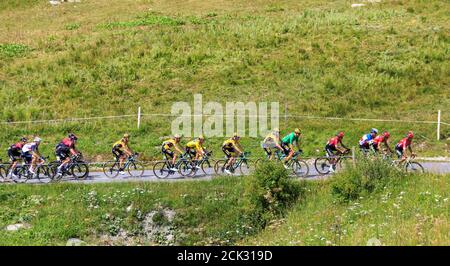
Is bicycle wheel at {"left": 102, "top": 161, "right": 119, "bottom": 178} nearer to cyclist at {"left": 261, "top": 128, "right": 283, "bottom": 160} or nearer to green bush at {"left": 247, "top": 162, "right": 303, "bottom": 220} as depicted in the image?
cyclist at {"left": 261, "top": 128, "right": 283, "bottom": 160}

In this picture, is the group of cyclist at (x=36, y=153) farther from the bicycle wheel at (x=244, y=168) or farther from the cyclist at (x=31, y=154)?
the bicycle wheel at (x=244, y=168)

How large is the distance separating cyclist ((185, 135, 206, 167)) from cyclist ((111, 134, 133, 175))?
2.47 metres

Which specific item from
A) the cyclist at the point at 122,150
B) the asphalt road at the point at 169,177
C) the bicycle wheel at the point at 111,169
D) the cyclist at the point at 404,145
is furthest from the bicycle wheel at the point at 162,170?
the cyclist at the point at 404,145

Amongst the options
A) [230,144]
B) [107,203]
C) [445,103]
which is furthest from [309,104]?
[107,203]

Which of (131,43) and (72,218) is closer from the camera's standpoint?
(72,218)

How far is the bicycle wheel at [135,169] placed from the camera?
24.7m

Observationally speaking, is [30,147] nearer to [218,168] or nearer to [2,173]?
[2,173]

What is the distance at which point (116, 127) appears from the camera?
3158 centimetres

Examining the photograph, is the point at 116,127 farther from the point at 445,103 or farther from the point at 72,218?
the point at 445,103

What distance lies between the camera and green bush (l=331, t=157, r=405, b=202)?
19188 mm

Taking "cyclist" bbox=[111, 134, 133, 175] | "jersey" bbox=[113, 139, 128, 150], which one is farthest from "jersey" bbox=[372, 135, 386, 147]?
"jersey" bbox=[113, 139, 128, 150]

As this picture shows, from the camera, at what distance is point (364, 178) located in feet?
63.8

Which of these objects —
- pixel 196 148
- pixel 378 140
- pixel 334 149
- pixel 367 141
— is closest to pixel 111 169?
pixel 196 148

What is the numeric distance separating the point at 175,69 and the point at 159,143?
424 inches
